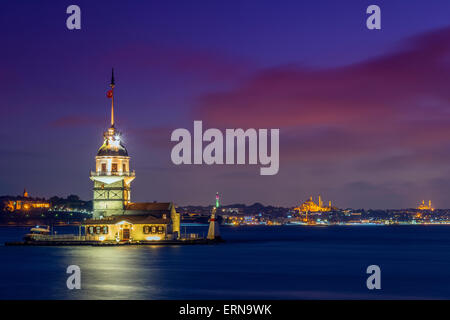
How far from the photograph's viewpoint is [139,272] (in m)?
64.4

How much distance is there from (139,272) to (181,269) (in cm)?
565

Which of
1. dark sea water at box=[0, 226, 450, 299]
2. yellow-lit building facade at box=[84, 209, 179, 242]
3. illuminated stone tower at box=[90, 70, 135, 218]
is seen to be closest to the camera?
dark sea water at box=[0, 226, 450, 299]

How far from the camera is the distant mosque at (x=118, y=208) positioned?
302 feet

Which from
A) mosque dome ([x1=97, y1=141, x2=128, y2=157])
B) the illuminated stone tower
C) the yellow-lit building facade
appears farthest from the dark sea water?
mosque dome ([x1=97, y1=141, x2=128, y2=157])

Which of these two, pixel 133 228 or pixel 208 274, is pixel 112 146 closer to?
pixel 133 228

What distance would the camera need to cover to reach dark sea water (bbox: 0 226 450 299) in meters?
52.3

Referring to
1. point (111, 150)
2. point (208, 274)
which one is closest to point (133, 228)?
point (111, 150)

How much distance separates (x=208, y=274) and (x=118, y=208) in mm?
32911

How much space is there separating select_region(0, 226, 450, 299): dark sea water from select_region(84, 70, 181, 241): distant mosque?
324 centimetres

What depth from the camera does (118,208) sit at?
95312 millimetres

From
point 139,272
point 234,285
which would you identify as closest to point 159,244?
point 139,272

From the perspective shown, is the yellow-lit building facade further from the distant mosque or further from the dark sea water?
the dark sea water
